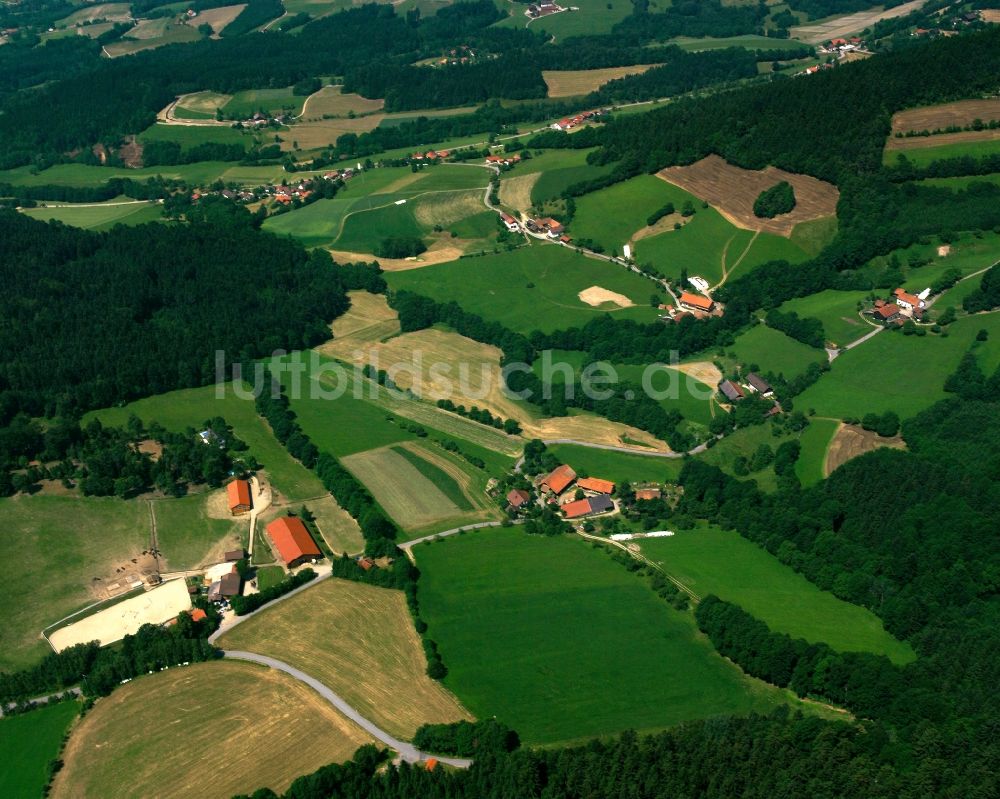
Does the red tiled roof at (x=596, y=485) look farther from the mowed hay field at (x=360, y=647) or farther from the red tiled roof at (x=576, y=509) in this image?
the mowed hay field at (x=360, y=647)

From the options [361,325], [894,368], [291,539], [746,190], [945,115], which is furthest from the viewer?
[945,115]

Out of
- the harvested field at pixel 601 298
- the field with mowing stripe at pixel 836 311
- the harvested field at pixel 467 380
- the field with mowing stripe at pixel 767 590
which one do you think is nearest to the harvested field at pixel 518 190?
the harvested field at pixel 601 298

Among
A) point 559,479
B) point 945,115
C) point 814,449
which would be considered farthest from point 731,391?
point 945,115

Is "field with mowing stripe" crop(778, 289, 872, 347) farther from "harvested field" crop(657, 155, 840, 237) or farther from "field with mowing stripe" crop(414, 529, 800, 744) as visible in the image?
"field with mowing stripe" crop(414, 529, 800, 744)

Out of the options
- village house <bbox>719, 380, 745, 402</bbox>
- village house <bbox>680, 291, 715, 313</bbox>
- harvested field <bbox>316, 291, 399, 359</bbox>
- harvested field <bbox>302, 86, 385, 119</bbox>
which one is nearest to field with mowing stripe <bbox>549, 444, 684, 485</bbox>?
village house <bbox>719, 380, 745, 402</bbox>

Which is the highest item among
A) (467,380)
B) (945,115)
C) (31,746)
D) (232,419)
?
(945,115)

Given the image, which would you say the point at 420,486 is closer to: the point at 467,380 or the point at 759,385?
the point at 467,380

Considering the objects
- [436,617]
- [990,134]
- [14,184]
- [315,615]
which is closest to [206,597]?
[315,615]
